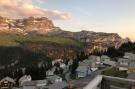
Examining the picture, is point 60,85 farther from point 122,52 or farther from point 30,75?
point 122,52

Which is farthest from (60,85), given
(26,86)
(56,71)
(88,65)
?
(56,71)

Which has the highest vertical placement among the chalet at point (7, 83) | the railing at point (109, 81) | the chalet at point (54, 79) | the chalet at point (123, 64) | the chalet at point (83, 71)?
the railing at point (109, 81)

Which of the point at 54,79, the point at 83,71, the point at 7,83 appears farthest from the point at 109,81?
the point at 7,83

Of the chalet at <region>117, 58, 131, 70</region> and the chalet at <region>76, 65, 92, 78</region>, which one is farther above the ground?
the chalet at <region>117, 58, 131, 70</region>

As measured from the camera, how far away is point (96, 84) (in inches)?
163

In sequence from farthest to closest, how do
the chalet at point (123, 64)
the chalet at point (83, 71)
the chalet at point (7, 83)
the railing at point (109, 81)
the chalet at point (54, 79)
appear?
the chalet at point (7, 83)
the chalet at point (83, 71)
the chalet at point (54, 79)
the chalet at point (123, 64)
the railing at point (109, 81)

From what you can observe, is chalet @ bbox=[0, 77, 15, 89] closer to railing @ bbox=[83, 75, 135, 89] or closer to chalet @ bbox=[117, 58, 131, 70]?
chalet @ bbox=[117, 58, 131, 70]

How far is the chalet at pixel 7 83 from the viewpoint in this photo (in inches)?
4347

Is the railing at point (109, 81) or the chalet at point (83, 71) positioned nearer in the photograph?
the railing at point (109, 81)

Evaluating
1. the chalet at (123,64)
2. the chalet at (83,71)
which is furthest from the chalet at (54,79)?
the chalet at (123,64)

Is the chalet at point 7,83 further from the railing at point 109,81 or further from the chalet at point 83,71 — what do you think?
the railing at point 109,81

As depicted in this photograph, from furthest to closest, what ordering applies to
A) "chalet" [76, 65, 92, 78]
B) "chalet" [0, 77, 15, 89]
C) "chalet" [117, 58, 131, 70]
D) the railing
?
"chalet" [0, 77, 15, 89]
"chalet" [76, 65, 92, 78]
"chalet" [117, 58, 131, 70]
the railing

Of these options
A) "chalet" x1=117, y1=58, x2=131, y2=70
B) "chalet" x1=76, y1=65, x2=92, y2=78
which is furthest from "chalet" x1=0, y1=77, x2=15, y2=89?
"chalet" x1=117, y1=58, x2=131, y2=70

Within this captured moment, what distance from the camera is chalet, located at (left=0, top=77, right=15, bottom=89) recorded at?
110412mm
